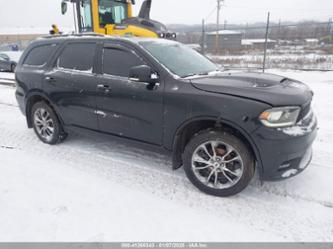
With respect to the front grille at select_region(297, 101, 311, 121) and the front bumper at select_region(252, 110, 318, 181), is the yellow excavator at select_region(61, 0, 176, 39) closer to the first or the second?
the front grille at select_region(297, 101, 311, 121)

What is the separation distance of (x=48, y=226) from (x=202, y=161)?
1775 mm

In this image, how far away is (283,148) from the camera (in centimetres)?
271

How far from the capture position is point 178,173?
3684 mm

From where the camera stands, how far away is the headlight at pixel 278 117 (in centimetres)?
268

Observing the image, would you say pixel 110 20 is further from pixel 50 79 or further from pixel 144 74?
Result: pixel 144 74

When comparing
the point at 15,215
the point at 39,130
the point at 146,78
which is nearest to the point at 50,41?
the point at 39,130

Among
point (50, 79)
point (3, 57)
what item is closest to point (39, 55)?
point (50, 79)

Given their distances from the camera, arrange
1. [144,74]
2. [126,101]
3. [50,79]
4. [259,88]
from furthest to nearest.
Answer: [50,79], [126,101], [144,74], [259,88]

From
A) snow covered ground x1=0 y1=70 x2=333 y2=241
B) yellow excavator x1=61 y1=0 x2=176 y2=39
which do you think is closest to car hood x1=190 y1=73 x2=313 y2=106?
snow covered ground x1=0 y1=70 x2=333 y2=241

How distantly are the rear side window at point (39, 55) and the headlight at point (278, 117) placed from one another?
11.6ft

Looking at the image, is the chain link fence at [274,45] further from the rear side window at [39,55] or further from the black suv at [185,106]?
the black suv at [185,106]

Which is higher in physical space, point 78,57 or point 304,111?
point 78,57

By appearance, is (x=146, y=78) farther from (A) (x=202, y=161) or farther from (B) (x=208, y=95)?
(A) (x=202, y=161)

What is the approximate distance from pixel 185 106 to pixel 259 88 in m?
0.83
